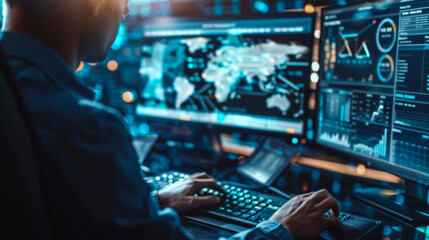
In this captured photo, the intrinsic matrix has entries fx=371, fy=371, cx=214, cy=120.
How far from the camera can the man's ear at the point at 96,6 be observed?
64 centimetres

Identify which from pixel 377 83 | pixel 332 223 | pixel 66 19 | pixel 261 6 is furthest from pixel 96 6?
pixel 261 6

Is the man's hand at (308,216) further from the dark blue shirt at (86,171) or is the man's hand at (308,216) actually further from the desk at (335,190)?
the dark blue shirt at (86,171)

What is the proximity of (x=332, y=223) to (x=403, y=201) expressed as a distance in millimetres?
359

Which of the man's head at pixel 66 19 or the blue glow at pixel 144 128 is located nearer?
the man's head at pixel 66 19

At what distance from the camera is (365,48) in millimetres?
1062

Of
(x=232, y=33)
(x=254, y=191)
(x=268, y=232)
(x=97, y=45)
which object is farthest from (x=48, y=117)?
(x=232, y=33)

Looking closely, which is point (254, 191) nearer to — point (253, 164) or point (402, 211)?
point (253, 164)

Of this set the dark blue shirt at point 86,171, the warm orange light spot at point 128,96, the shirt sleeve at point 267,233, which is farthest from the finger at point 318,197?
the warm orange light spot at point 128,96

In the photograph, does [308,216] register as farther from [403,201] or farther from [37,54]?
[37,54]

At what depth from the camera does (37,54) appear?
58cm

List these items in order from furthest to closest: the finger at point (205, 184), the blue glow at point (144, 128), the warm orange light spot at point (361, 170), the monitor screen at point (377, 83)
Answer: the blue glow at point (144, 128) → the warm orange light spot at point (361, 170) → the finger at point (205, 184) → the monitor screen at point (377, 83)

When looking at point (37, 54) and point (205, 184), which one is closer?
point (37, 54)

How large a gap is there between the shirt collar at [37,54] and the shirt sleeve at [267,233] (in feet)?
1.35

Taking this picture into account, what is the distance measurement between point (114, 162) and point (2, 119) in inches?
6.0
